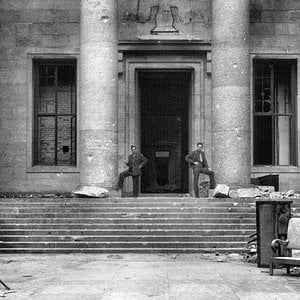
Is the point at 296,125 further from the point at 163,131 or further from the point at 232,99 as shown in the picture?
the point at 232,99

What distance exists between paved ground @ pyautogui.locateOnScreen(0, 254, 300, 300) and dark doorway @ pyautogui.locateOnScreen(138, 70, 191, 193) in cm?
1234

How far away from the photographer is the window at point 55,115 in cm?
2661

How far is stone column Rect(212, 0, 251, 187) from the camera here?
21812 mm

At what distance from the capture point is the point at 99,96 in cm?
2166

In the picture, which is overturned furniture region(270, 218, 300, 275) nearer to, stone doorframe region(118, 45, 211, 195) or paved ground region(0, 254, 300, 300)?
paved ground region(0, 254, 300, 300)

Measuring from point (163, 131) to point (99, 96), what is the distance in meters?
6.82

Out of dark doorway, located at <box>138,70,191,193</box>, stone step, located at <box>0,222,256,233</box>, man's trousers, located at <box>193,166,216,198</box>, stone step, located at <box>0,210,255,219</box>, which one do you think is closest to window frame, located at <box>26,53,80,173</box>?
dark doorway, located at <box>138,70,191,193</box>

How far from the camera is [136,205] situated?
19.3 m

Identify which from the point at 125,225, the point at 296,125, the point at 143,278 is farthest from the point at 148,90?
the point at 143,278

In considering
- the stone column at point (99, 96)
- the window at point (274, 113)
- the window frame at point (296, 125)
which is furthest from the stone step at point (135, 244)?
the window at point (274, 113)

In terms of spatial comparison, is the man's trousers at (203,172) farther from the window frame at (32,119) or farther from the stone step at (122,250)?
the stone step at (122,250)

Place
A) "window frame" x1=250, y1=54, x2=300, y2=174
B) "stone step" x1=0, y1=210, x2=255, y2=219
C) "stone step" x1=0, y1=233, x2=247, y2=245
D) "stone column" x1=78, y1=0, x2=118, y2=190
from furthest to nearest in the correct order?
"window frame" x1=250, y1=54, x2=300, y2=174 < "stone column" x1=78, y1=0, x2=118, y2=190 < "stone step" x1=0, y1=210, x2=255, y2=219 < "stone step" x1=0, y1=233, x2=247, y2=245

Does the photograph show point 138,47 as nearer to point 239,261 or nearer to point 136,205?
point 136,205

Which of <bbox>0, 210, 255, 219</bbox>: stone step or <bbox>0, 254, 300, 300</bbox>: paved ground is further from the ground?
<bbox>0, 210, 255, 219</bbox>: stone step
